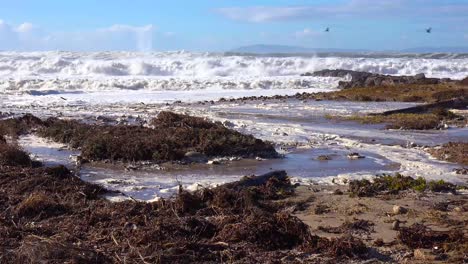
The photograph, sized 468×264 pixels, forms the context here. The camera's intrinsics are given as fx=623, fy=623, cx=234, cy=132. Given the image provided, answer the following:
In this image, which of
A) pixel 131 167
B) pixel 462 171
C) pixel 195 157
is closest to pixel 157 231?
pixel 131 167

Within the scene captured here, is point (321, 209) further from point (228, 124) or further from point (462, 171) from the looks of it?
point (228, 124)

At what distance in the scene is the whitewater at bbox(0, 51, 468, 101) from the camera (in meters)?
36.6

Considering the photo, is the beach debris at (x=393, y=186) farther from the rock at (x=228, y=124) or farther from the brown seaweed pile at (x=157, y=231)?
the rock at (x=228, y=124)

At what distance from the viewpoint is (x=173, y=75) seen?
53062 mm

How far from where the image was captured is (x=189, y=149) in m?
12.3

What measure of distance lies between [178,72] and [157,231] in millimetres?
48840

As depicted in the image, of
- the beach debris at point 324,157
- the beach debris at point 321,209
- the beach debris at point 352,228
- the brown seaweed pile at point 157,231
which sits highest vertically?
the brown seaweed pile at point 157,231

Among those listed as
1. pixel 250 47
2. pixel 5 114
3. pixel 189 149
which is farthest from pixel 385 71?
pixel 250 47

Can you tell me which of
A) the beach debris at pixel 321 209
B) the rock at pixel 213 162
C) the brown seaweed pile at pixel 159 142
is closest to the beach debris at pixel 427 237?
the beach debris at pixel 321 209

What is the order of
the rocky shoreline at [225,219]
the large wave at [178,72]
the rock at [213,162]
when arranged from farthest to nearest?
1. the large wave at [178,72]
2. the rock at [213,162]
3. the rocky shoreline at [225,219]

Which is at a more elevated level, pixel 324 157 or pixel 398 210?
pixel 398 210

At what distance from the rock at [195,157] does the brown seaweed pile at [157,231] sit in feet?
12.0

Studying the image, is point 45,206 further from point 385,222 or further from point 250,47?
point 250,47

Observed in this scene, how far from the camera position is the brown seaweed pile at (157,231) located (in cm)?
564
